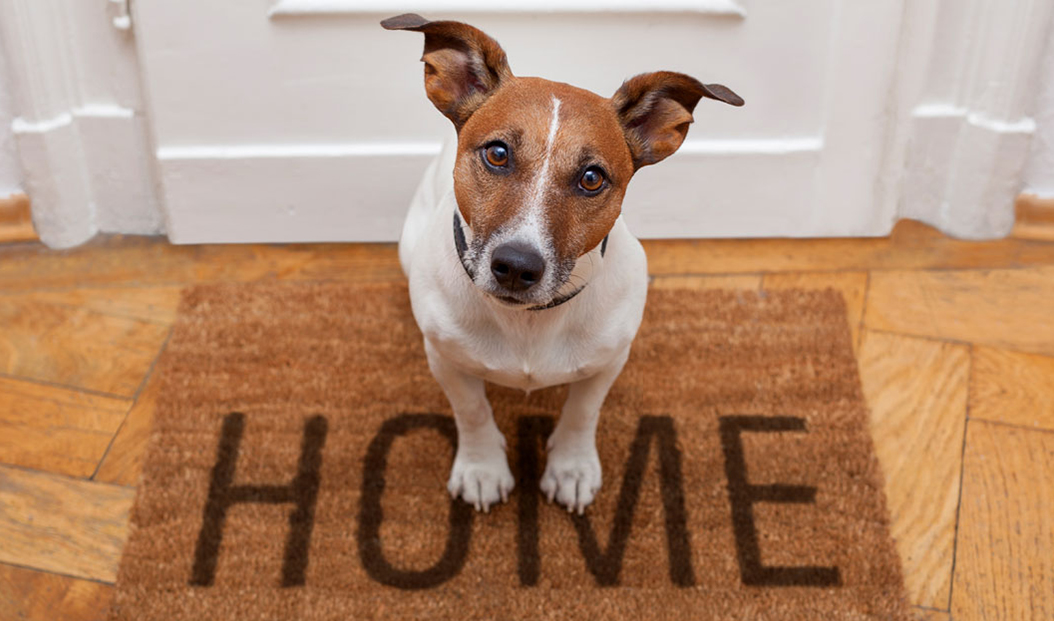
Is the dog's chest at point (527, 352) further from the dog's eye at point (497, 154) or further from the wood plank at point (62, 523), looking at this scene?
the wood plank at point (62, 523)

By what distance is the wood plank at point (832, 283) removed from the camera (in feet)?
8.18

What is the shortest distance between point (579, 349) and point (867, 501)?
74 cm

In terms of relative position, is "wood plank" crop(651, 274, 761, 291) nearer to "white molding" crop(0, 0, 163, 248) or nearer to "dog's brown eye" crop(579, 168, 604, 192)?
"dog's brown eye" crop(579, 168, 604, 192)

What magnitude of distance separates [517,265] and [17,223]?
5.92ft

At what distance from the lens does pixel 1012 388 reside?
227cm

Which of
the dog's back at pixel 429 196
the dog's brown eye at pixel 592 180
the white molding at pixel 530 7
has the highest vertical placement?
the white molding at pixel 530 7

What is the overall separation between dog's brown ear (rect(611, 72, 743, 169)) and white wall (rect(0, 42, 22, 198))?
1641 millimetres

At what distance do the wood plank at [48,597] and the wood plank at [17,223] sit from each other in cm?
103

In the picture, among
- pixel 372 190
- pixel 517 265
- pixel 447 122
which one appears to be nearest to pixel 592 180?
pixel 517 265

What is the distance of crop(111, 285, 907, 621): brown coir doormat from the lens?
1.88m

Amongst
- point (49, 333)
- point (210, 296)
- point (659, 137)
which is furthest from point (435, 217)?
point (49, 333)

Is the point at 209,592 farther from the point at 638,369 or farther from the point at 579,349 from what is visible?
the point at 638,369

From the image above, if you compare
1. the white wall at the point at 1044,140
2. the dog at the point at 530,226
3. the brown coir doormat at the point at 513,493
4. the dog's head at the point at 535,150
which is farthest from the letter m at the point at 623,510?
the white wall at the point at 1044,140

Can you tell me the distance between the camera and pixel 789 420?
85.8 inches
